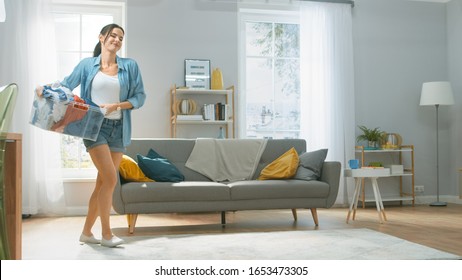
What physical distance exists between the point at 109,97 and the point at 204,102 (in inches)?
111

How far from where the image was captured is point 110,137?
3328mm

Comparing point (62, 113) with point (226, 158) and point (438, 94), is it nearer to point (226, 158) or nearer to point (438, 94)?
point (226, 158)

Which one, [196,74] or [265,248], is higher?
[196,74]

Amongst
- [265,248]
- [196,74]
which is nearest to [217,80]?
[196,74]

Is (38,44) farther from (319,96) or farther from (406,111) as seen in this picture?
(406,111)

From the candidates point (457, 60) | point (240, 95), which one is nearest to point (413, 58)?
point (457, 60)

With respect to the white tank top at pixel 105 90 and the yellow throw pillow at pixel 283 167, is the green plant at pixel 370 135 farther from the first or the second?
the white tank top at pixel 105 90

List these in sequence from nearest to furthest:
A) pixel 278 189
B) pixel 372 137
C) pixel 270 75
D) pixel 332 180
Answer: pixel 278 189 → pixel 332 180 → pixel 372 137 → pixel 270 75

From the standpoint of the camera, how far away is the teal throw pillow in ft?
14.4

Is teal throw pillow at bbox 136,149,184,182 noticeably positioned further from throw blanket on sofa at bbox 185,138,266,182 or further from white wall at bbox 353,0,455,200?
white wall at bbox 353,0,455,200

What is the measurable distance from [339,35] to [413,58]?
3.71ft

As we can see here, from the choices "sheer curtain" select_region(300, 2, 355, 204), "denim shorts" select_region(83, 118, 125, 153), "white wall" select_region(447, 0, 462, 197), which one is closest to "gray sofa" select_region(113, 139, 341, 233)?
"denim shorts" select_region(83, 118, 125, 153)

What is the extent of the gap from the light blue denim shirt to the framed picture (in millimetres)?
2566

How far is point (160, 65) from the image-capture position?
6.01m
